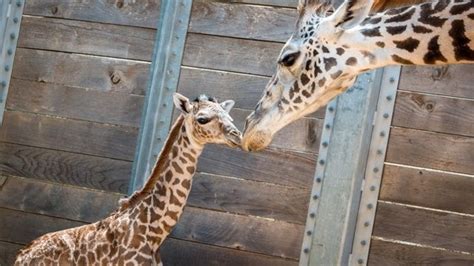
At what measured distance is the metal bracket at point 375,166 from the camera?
5504 millimetres

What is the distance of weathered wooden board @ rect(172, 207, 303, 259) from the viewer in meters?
5.70

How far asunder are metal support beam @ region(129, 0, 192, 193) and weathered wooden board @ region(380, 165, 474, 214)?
4.78ft

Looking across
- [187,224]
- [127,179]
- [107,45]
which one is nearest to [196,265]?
[187,224]

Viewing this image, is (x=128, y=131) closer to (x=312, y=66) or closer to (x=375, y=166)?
(x=375, y=166)

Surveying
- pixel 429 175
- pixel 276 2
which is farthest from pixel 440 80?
pixel 276 2

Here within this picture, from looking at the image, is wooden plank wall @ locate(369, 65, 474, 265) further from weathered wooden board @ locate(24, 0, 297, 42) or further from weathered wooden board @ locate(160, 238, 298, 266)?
weathered wooden board @ locate(24, 0, 297, 42)

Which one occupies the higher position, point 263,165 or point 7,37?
point 7,37

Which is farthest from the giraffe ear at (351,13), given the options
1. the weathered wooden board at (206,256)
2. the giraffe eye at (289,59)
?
the weathered wooden board at (206,256)

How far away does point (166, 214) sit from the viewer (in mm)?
5195

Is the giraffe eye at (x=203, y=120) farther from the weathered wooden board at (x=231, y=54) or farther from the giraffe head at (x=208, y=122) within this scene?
the weathered wooden board at (x=231, y=54)

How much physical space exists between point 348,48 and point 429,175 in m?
1.74

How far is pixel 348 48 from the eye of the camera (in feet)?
12.9

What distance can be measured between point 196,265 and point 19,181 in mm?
1405

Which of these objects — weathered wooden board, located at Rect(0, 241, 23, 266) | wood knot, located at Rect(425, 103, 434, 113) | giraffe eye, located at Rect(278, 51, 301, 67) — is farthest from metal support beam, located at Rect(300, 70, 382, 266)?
weathered wooden board, located at Rect(0, 241, 23, 266)
